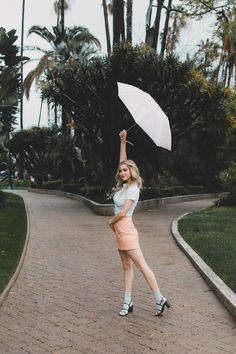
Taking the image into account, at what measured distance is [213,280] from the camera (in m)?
7.23

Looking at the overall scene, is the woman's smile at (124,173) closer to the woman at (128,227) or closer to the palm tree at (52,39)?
the woman at (128,227)

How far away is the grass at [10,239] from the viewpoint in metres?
7.83

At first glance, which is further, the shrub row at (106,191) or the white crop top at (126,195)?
the shrub row at (106,191)

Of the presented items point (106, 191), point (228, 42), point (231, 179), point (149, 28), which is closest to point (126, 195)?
point (106, 191)

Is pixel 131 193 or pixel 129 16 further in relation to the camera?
pixel 129 16

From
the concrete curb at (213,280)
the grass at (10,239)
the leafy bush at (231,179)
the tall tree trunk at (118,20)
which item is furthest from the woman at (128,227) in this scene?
the leafy bush at (231,179)

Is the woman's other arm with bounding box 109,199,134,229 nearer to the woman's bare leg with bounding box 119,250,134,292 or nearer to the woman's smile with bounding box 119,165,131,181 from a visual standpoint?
the woman's smile with bounding box 119,165,131,181

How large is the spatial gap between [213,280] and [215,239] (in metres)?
3.59

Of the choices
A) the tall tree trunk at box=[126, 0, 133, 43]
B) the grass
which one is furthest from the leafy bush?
the grass

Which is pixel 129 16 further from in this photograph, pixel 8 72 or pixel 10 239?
pixel 10 239

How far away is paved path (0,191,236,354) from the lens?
16.1 feet

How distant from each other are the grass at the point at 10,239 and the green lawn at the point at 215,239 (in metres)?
3.16

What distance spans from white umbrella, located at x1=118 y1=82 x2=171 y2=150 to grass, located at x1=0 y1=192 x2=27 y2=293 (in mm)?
2829

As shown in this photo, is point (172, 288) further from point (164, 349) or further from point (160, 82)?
point (160, 82)
